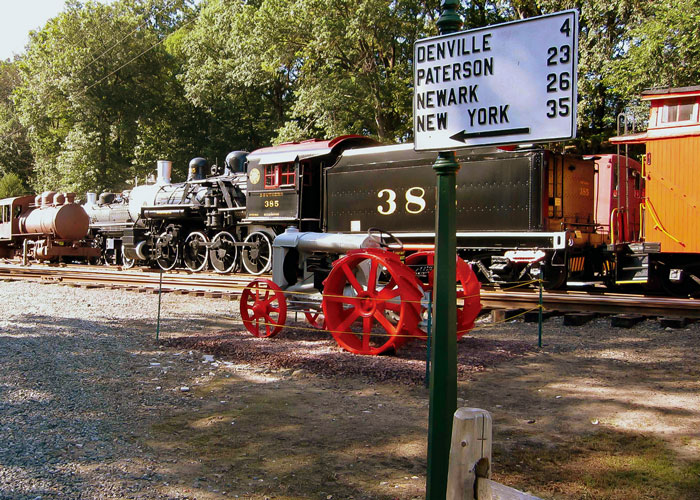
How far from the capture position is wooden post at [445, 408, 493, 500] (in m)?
2.14

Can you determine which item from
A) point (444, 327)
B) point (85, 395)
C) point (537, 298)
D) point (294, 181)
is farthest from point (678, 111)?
point (85, 395)

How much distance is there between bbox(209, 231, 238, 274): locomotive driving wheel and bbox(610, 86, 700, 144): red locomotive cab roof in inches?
425

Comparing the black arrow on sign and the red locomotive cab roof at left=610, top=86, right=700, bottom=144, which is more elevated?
the red locomotive cab roof at left=610, top=86, right=700, bottom=144

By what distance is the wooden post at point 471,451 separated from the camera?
214 cm

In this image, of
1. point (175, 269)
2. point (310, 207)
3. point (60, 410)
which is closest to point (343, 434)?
point (60, 410)

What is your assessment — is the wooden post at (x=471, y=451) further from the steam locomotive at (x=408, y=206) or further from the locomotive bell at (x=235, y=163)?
the locomotive bell at (x=235, y=163)

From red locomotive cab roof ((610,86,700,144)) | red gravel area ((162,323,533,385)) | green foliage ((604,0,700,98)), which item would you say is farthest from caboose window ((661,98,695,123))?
green foliage ((604,0,700,98))

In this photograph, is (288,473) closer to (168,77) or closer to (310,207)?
(310,207)

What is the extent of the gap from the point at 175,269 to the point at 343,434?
633 inches

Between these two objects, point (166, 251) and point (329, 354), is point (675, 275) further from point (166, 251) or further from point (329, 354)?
point (166, 251)

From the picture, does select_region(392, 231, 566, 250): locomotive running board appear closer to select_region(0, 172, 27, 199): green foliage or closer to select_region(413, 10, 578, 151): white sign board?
select_region(413, 10, 578, 151): white sign board

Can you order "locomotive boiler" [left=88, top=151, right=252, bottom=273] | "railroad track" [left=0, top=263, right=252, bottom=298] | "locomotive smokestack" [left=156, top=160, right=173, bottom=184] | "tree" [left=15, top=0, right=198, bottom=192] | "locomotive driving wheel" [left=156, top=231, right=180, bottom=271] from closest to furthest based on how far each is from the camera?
"railroad track" [left=0, top=263, right=252, bottom=298] < "locomotive boiler" [left=88, top=151, right=252, bottom=273] < "locomotive driving wheel" [left=156, top=231, right=180, bottom=271] < "locomotive smokestack" [left=156, top=160, right=173, bottom=184] < "tree" [left=15, top=0, right=198, bottom=192]

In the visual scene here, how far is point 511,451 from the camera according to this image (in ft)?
13.8

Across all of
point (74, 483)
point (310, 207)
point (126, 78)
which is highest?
point (126, 78)
